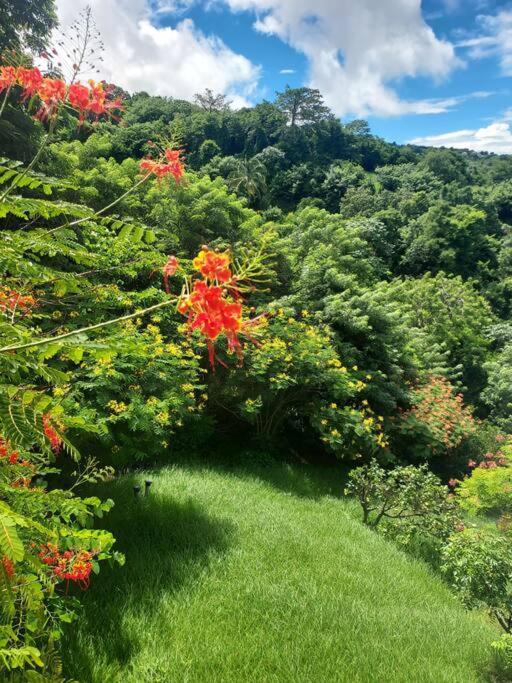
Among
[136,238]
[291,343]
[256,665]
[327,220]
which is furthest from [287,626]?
[327,220]

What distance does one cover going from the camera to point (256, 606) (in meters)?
3.39

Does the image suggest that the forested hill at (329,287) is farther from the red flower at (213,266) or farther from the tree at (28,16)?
the tree at (28,16)

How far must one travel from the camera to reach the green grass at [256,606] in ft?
9.15

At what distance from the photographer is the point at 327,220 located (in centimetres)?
1870

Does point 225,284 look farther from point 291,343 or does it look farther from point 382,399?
point 382,399

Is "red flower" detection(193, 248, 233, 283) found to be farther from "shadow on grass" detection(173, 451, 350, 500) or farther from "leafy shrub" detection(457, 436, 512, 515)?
"leafy shrub" detection(457, 436, 512, 515)

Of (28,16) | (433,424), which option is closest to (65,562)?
(433,424)

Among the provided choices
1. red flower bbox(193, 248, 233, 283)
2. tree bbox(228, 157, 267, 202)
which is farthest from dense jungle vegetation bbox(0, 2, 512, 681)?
tree bbox(228, 157, 267, 202)

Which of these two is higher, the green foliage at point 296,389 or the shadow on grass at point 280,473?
the green foliage at point 296,389

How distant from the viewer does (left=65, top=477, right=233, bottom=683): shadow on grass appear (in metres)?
2.79

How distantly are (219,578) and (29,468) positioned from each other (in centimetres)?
208

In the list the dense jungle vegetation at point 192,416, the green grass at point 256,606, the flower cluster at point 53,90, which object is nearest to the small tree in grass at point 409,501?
the dense jungle vegetation at point 192,416

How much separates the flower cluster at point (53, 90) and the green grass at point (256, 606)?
315cm

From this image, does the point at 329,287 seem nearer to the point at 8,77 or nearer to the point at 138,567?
the point at 138,567
